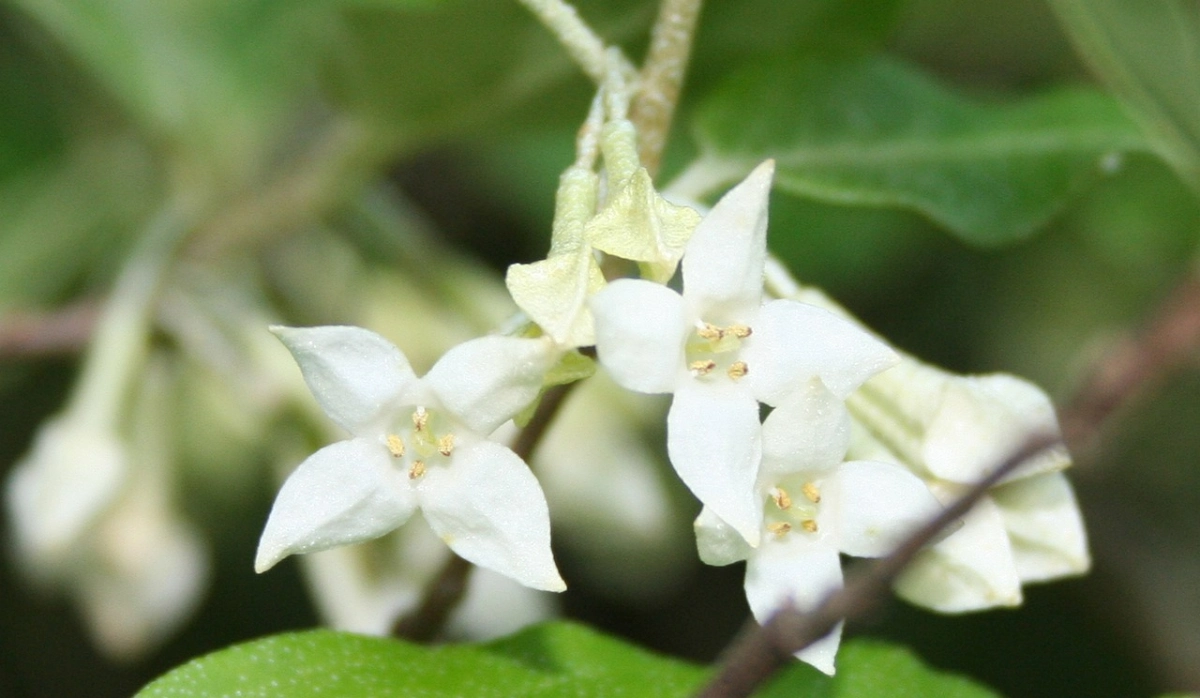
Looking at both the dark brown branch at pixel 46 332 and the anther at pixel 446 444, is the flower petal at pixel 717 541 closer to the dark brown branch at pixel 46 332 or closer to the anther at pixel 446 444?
the anther at pixel 446 444

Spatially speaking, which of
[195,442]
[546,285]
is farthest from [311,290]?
[546,285]

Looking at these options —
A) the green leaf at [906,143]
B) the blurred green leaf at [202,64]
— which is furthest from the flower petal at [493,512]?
the blurred green leaf at [202,64]

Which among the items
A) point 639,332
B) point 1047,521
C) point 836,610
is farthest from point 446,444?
point 1047,521

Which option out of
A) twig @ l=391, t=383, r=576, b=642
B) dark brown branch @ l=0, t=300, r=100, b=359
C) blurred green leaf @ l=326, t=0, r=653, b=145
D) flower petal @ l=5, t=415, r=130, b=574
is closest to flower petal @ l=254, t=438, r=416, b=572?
twig @ l=391, t=383, r=576, b=642

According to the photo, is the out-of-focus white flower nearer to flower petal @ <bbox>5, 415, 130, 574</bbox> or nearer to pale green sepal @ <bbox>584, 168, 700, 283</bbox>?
flower petal @ <bbox>5, 415, 130, 574</bbox>

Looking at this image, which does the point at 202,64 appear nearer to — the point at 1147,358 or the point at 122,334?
the point at 122,334

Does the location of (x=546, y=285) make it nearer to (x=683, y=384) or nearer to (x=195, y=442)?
(x=683, y=384)

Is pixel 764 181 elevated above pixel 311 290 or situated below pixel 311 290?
above

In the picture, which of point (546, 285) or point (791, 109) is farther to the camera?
point (791, 109)
